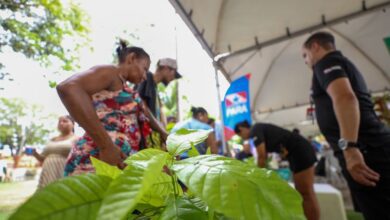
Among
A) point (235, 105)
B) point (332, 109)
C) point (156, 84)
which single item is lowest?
point (332, 109)

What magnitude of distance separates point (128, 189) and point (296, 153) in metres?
2.18

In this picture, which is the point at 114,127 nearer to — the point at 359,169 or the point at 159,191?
the point at 159,191

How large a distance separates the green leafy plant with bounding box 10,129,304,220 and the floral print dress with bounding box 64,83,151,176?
807 mm

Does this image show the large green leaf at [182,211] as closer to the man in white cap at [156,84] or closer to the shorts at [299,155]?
the man in white cap at [156,84]

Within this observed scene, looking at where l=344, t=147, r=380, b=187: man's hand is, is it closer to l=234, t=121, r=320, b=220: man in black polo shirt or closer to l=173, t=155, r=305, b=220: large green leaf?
l=234, t=121, r=320, b=220: man in black polo shirt

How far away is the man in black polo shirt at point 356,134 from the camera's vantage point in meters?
1.13

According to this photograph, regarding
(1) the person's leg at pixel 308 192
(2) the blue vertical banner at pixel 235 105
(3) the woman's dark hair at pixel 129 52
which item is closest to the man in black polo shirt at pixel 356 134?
(1) the person's leg at pixel 308 192

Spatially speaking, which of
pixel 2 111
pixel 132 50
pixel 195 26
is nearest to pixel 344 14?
pixel 195 26

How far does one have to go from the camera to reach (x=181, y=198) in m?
0.23

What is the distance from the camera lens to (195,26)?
88.3 inches

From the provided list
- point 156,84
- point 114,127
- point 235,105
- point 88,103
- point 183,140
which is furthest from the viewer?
point 235,105

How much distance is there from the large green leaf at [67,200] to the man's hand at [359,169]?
1.22m

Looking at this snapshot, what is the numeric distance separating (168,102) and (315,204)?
8267mm

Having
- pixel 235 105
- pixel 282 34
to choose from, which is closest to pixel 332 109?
pixel 282 34
